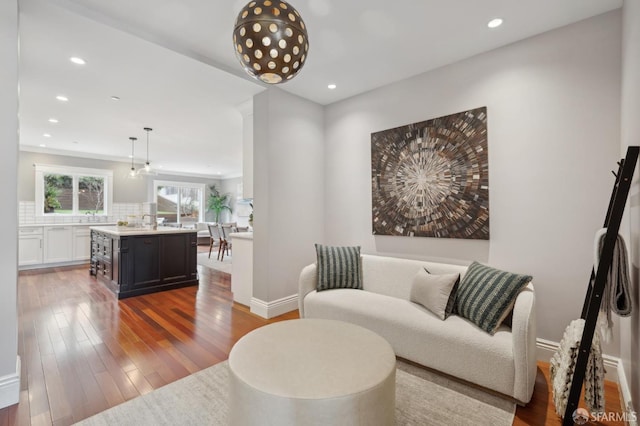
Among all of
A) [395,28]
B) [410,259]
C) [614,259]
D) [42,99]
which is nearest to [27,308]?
[42,99]

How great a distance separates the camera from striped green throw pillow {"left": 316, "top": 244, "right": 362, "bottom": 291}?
3018 millimetres

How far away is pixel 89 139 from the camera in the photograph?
578 cm

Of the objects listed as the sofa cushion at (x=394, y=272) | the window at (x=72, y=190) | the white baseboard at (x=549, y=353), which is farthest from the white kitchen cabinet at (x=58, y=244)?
the white baseboard at (x=549, y=353)

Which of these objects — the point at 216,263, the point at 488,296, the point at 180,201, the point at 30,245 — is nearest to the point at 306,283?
the point at 488,296

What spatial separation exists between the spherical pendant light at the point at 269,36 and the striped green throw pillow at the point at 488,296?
2.04m

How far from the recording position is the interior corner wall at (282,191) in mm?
3385

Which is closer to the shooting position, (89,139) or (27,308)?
(27,308)

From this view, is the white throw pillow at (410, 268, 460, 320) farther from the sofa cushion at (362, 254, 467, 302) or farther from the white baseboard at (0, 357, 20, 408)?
the white baseboard at (0, 357, 20, 408)

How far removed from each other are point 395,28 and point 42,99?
4426 millimetres

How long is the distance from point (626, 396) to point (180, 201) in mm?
11240

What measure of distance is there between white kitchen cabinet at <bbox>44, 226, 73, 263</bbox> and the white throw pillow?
24.6 feet

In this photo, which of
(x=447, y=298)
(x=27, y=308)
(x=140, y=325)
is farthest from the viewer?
(x=27, y=308)

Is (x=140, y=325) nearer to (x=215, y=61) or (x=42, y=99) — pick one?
(x=215, y=61)

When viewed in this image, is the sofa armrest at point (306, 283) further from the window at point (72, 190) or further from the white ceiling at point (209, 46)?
the window at point (72, 190)
